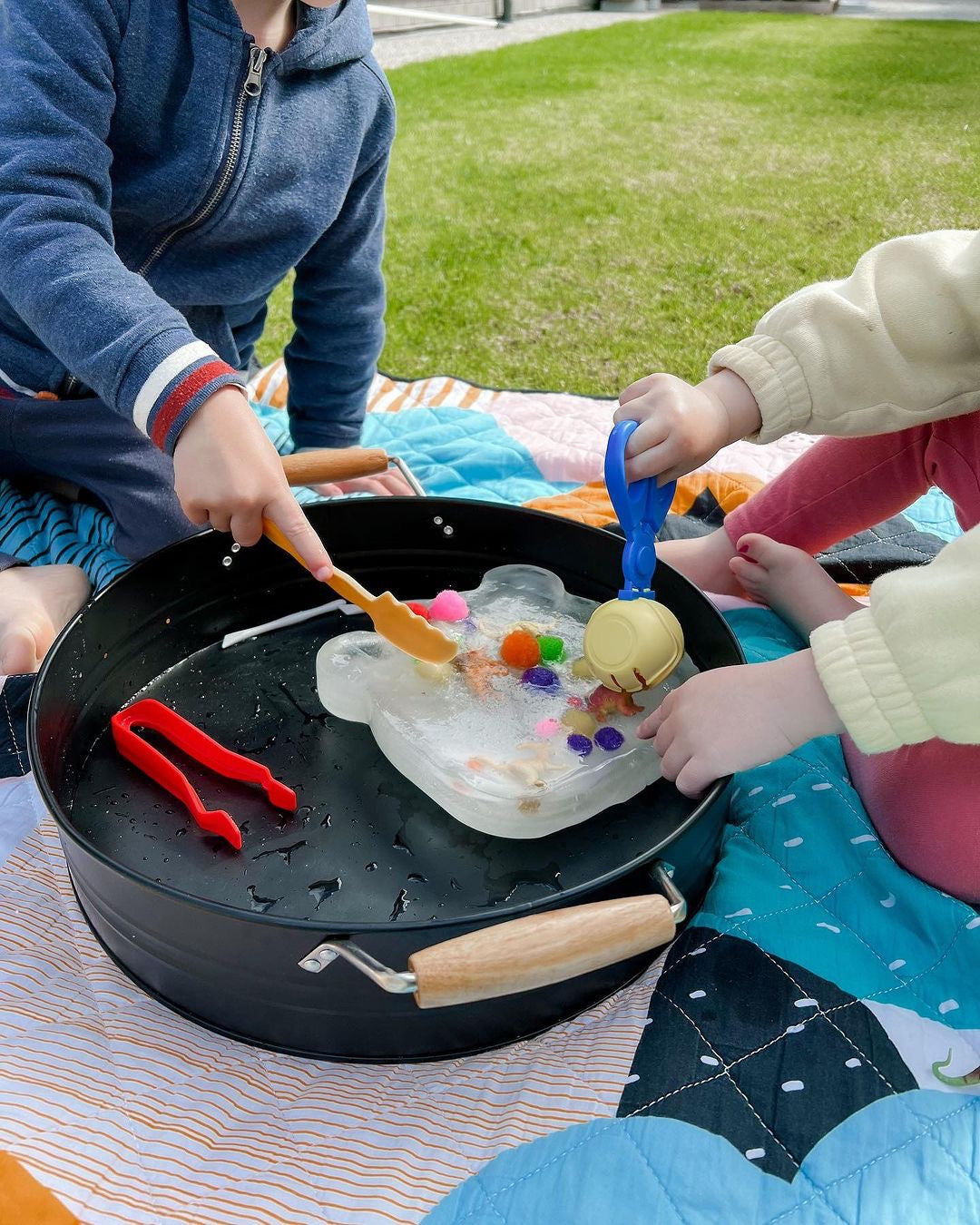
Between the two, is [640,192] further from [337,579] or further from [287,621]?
[337,579]

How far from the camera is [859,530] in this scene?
3.54 feet

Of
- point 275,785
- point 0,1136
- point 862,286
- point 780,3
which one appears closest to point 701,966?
point 275,785

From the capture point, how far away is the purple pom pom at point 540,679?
2.80 ft

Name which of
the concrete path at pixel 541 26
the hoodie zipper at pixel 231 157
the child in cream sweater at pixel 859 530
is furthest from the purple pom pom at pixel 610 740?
the concrete path at pixel 541 26

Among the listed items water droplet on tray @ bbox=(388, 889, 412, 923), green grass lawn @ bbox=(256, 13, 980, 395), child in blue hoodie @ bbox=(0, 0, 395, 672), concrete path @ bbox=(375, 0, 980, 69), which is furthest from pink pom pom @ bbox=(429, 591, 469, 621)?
concrete path @ bbox=(375, 0, 980, 69)

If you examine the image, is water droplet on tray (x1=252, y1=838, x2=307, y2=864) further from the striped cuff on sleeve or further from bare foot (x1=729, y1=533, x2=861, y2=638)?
bare foot (x1=729, y1=533, x2=861, y2=638)

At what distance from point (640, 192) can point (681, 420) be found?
2.51m

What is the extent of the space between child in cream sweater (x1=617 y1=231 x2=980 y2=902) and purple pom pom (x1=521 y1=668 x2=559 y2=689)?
11 centimetres

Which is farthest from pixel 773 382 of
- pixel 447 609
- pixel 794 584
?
pixel 447 609

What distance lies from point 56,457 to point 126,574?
1.12 ft

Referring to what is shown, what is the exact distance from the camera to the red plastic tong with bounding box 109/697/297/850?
2.48 feet

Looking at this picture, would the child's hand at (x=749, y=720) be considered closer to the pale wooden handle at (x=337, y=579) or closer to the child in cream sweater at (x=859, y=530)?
the child in cream sweater at (x=859, y=530)

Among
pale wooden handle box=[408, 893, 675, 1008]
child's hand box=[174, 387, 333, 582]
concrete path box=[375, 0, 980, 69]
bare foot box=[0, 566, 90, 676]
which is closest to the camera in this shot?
pale wooden handle box=[408, 893, 675, 1008]

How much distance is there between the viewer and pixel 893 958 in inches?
29.6
